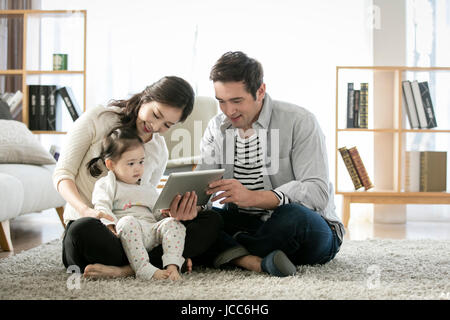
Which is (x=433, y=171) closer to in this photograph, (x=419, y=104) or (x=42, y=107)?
(x=419, y=104)

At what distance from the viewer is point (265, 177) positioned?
5.62 ft

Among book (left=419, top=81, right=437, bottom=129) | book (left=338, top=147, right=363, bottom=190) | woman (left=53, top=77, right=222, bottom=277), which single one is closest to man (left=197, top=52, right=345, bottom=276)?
woman (left=53, top=77, right=222, bottom=277)

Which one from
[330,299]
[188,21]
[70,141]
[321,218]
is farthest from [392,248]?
[188,21]

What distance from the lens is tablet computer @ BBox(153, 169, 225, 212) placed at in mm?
1369

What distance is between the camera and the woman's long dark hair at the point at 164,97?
62.9 inches

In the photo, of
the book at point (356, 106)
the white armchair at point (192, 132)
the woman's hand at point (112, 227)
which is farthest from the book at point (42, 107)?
the woman's hand at point (112, 227)

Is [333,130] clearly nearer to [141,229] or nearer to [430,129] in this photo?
[430,129]

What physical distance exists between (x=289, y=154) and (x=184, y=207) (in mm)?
421

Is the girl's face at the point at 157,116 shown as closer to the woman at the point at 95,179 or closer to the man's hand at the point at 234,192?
the woman at the point at 95,179

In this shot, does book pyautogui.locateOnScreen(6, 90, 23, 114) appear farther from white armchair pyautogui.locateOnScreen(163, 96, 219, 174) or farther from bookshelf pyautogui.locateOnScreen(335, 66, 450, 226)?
bookshelf pyautogui.locateOnScreen(335, 66, 450, 226)

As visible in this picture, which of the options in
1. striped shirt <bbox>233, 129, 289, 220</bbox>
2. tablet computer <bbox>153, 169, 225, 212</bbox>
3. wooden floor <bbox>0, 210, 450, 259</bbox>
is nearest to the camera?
tablet computer <bbox>153, 169, 225, 212</bbox>

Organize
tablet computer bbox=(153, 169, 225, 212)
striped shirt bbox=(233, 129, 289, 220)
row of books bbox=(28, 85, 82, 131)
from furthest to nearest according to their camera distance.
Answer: row of books bbox=(28, 85, 82, 131)
striped shirt bbox=(233, 129, 289, 220)
tablet computer bbox=(153, 169, 225, 212)

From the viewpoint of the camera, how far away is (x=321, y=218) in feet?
5.08

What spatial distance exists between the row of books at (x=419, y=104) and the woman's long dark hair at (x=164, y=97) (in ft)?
6.58
